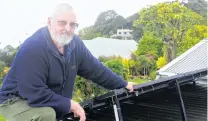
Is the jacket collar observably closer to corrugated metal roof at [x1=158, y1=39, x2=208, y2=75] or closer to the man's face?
the man's face

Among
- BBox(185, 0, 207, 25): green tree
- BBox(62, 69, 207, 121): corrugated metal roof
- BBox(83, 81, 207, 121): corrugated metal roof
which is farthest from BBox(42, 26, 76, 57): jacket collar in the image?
BBox(185, 0, 207, 25): green tree

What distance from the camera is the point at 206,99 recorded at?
3.07 metres

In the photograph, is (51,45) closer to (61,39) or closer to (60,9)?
(61,39)


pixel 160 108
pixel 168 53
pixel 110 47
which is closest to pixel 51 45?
pixel 160 108

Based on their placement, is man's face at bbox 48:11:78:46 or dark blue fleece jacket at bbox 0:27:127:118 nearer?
dark blue fleece jacket at bbox 0:27:127:118

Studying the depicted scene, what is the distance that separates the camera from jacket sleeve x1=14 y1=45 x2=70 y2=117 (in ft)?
4.87

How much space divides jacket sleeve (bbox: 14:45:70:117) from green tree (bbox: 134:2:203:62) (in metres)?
19.0

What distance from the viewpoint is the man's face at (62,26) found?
5.43 feet

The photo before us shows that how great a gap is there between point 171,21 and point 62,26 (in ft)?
66.4

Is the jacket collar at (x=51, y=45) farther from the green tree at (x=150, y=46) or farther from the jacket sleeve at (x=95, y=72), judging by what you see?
the green tree at (x=150, y=46)

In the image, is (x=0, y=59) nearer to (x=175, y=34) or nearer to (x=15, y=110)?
(x=175, y=34)

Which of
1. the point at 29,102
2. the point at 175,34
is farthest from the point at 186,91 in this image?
the point at 175,34

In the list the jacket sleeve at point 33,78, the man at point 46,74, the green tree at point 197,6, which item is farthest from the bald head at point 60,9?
the green tree at point 197,6

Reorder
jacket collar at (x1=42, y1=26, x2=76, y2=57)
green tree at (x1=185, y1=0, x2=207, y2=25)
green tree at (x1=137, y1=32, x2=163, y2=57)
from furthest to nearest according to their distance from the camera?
green tree at (x1=185, y1=0, x2=207, y2=25) → green tree at (x1=137, y1=32, x2=163, y2=57) → jacket collar at (x1=42, y1=26, x2=76, y2=57)
